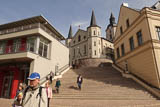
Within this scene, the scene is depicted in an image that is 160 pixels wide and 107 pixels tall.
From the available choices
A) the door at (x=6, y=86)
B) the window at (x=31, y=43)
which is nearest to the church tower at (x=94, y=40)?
the window at (x=31, y=43)

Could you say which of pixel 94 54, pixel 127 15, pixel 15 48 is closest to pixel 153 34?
pixel 127 15

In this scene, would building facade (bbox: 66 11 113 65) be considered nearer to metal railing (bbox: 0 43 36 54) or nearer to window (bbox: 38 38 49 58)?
window (bbox: 38 38 49 58)

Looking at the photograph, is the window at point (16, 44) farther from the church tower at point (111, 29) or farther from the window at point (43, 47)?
the church tower at point (111, 29)

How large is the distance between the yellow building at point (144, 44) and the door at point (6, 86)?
56.2ft

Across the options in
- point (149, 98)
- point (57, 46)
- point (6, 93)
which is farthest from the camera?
point (57, 46)

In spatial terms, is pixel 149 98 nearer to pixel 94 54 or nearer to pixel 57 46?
pixel 57 46

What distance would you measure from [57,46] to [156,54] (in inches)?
590

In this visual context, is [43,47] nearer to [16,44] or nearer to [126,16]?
[16,44]

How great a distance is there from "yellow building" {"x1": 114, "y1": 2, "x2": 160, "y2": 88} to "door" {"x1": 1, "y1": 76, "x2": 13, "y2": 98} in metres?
17.1

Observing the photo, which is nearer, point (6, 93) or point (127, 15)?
point (6, 93)

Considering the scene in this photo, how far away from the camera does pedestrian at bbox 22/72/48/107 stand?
2.34 meters

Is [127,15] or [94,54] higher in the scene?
[127,15]

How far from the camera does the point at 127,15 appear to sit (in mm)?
18375

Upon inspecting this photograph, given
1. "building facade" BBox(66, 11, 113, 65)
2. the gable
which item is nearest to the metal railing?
the gable
